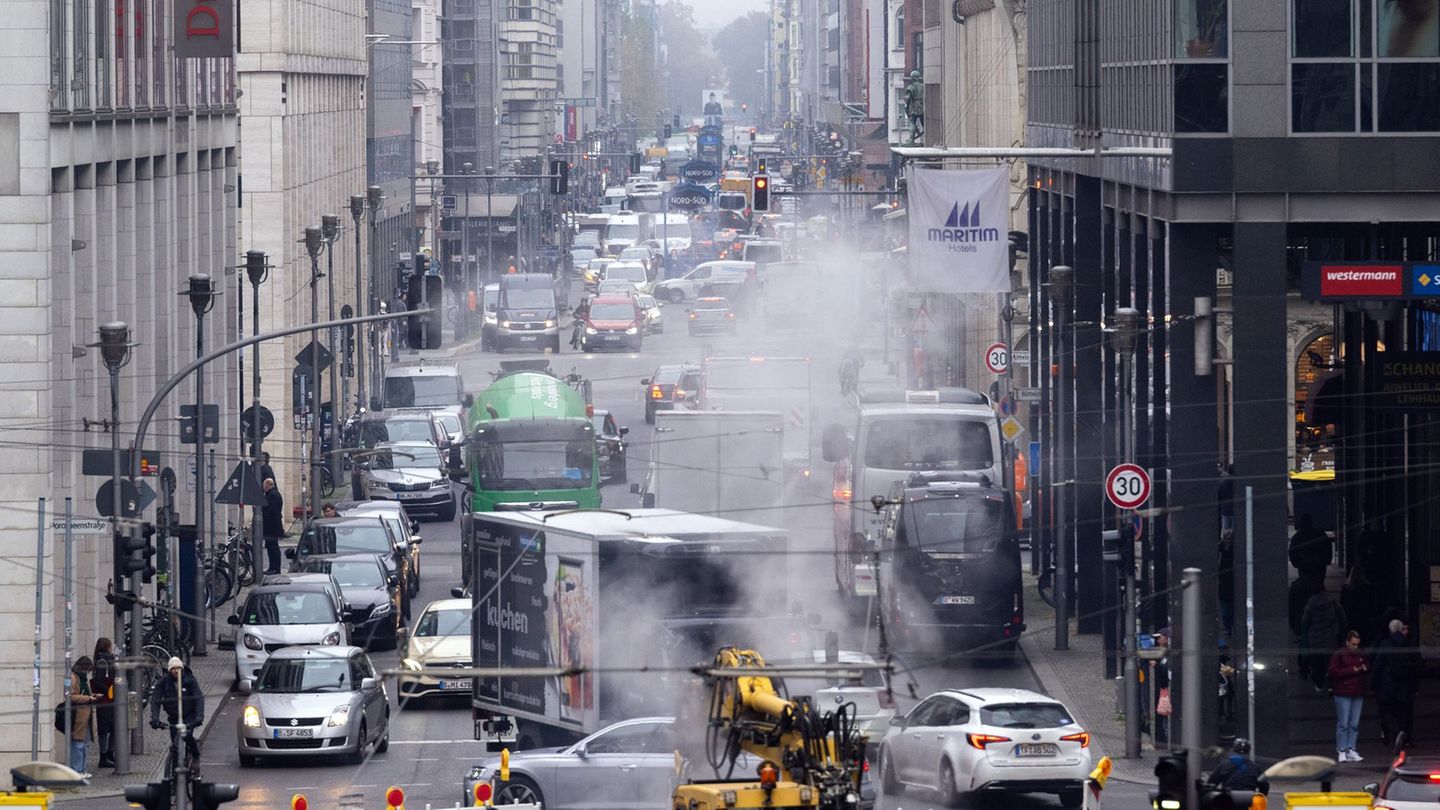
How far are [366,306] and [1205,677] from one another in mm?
53759

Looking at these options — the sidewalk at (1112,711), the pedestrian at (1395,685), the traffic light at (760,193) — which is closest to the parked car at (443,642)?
the sidewalk at (1112,711)

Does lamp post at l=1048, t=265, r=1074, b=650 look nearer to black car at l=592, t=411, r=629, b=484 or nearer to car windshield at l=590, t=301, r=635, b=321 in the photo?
black car at l=592, t=411, r=629, b=484

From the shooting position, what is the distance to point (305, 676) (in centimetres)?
2962

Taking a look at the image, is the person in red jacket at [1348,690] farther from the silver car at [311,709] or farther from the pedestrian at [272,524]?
the pedestrian at [272,524]

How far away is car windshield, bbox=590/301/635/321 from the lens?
80812 mm

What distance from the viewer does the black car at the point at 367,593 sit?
1459 inches

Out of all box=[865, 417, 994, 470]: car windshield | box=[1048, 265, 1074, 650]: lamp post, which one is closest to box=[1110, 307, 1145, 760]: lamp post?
box=[1048, 265, 1074, 650]: lamp post

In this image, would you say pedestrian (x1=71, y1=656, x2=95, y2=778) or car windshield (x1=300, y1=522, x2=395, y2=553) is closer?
pedestrian (x1=71, y1=656, x2=95, y2=778)

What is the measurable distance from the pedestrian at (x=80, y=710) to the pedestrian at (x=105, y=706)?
99 mm

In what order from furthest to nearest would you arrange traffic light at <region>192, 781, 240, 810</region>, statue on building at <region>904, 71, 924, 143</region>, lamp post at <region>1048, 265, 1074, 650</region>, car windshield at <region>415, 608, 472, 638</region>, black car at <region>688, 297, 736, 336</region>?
1. statue on building at <region>904, 71, 924, 143</region>
2. black car at <region>688, 297, 736, 336</region>
3. lamp post at <region>1048, 265, 1074, 650</region>
4. car windshield at <region>415, 608, 472, 638</region>
5. traffic light at <region>192, 781, 240, 810</region>

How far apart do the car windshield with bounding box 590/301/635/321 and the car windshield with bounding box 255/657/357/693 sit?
51270mm

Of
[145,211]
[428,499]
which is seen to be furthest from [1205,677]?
[428,499]

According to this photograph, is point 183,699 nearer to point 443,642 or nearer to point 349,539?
point 443,642

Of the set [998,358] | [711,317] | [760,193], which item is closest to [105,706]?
[998,358]
